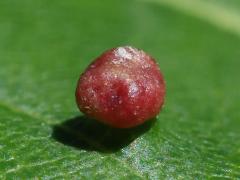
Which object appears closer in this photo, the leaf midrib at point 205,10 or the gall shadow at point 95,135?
the gall shadow at point 95,135

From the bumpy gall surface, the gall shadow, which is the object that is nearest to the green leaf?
the gall shadow

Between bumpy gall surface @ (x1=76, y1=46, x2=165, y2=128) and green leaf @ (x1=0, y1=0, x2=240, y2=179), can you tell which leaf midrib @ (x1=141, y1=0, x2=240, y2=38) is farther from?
bumpy gall surface @ (x1=76, y1=46, x2=165, y2=128)

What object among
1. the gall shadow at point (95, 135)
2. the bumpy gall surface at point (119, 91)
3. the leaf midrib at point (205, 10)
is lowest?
the gall shadow at point (95, 135)

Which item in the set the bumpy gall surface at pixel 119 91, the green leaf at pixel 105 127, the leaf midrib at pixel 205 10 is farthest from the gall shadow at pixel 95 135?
the leaf midrib at pixel 205 10

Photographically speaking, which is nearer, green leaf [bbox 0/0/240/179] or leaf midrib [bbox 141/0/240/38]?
green leaf [bbox 0/0/240/179]

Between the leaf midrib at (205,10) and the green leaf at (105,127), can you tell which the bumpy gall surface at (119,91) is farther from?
the leaf midrib at (205,10)

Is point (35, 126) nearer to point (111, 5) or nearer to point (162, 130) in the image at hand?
point (162, 130)

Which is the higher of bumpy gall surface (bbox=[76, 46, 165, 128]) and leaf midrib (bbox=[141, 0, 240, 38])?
leaf midrib (bbox=[141, 0, 240, 38])

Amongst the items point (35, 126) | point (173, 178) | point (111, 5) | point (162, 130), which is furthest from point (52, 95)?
point (111, 5)
